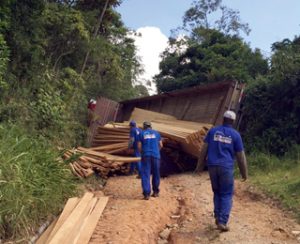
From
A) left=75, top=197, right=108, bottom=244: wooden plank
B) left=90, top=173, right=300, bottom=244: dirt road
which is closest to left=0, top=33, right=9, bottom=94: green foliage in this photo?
left=90, top=173, right=300, bottom=244: dirt road

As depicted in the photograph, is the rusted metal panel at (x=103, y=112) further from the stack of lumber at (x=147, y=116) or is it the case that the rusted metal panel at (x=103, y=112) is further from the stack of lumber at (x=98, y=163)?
the stack of lumber at (x=98, y=163)

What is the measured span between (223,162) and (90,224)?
6.71 ft

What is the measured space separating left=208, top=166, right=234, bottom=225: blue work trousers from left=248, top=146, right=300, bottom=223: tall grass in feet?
5.93

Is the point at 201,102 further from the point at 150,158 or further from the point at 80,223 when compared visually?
the point at 80,223

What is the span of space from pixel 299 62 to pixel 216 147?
9.48 metres

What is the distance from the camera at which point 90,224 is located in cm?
657

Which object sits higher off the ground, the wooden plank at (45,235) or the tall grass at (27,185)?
the tall grass at (27,185)

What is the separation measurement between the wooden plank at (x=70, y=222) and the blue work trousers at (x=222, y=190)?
6.43ft

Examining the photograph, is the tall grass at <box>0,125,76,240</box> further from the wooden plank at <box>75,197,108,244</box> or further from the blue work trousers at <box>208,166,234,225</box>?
the blue work trousers at <box>208,166,234,225</box>

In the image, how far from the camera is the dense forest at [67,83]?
23.5 feet

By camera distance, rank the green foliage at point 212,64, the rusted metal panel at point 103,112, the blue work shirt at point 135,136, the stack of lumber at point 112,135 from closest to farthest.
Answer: the blue work shirt at point 135,136 → the stack of lumber at point 112,135 → the rusted metal panel at point 103,112 → the green foliage at point 212,64

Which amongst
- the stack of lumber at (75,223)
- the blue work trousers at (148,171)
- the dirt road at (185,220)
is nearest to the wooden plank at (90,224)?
the stack of lumber at (75,223)

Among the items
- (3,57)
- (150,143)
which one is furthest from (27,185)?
(3,57)

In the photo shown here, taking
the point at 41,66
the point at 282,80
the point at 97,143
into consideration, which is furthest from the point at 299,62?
the point at 41,66
